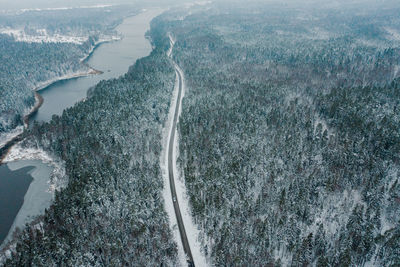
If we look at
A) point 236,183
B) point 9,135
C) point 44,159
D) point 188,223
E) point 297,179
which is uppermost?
point 9,135

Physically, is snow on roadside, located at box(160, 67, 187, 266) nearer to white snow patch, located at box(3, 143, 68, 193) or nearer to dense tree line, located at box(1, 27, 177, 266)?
dense tree line, located at box(1, 27, 177, 266)

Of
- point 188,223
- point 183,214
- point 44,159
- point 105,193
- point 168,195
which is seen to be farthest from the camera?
point 44,159

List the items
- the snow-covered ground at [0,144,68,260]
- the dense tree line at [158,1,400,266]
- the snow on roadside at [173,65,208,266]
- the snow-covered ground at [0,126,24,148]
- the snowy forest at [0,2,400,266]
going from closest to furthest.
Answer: the snowy forest at [0,2,400,266] → the dense tree line at [158,1,400,266] → the snow on roadside at [173,65,208,266] → the snow-covered ground at [0,144,68,260] → the snow-covered ground at [0,126,24,148]

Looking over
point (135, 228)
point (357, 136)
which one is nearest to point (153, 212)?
point (135, 228)

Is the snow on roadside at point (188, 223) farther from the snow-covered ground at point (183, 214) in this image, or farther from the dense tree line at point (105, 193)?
the dense tree line at point (105, 193)

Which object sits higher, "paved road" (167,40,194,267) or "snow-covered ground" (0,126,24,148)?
"snow-covered ground" (0,126,24,148)

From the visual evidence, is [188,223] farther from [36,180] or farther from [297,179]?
[36,180]

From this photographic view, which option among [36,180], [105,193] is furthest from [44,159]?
[105,193]

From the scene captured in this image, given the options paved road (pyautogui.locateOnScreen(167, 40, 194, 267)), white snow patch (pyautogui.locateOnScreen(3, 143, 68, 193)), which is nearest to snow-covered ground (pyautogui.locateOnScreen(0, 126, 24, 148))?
white snow patch (pyautogui.locateOnScreen(3, 143, 68, 193))
